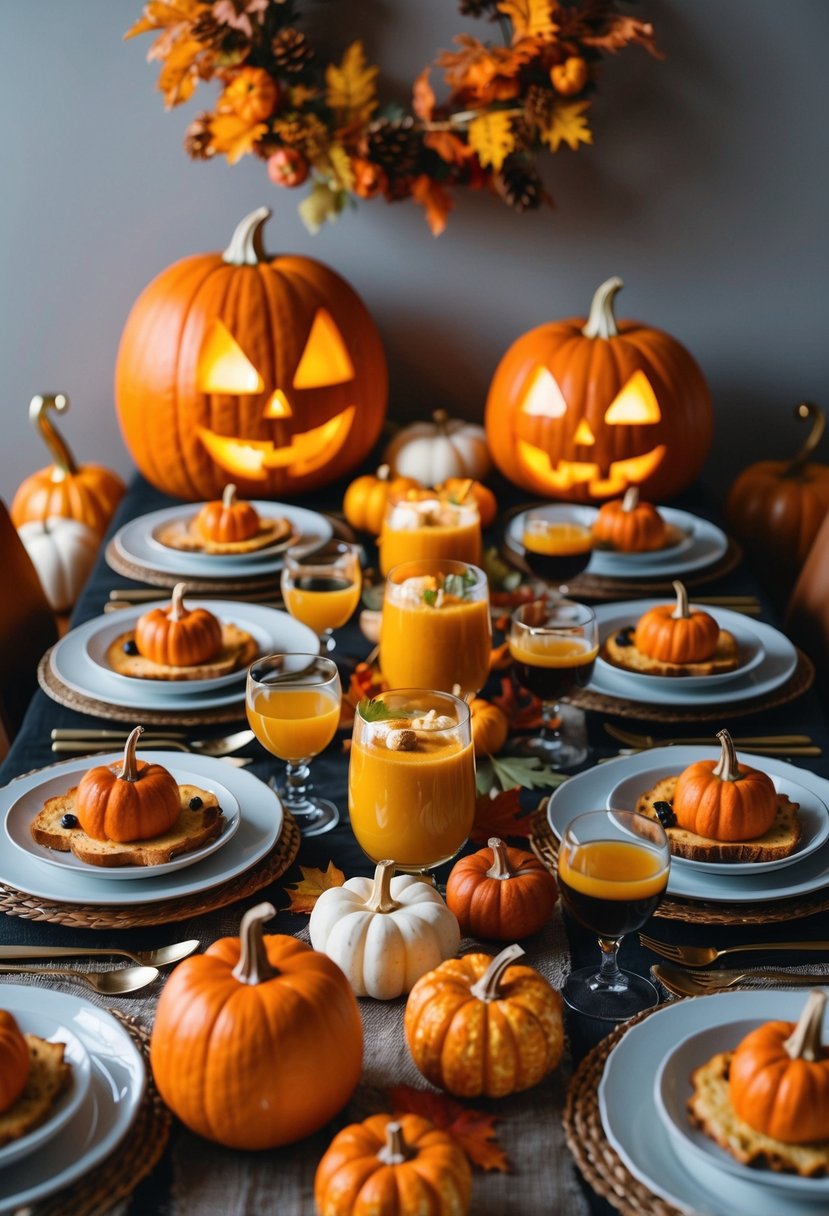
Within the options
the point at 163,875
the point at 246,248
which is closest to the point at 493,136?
the point at 246,248

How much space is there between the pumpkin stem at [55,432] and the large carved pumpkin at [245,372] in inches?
8.5

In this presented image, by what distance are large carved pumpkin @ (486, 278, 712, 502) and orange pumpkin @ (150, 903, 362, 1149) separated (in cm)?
183

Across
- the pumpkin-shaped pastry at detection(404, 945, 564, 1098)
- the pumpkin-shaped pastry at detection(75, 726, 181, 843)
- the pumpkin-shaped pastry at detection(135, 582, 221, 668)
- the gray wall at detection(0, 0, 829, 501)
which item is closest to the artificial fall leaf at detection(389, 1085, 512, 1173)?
the pumpkin-shaped pastry at detection(404, 945, 564, 1098)

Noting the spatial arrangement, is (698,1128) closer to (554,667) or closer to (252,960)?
(252,960)

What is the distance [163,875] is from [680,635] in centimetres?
87

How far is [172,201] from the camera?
299 cm

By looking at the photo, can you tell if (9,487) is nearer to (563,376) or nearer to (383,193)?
(383,193)

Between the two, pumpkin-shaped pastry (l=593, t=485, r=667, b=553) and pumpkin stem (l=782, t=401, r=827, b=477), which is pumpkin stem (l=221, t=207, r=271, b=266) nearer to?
pumpkin-shaped pastry (l=593, t=485, r=667, b=553)

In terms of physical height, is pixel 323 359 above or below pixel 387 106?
below

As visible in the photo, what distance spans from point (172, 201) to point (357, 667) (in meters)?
1.64

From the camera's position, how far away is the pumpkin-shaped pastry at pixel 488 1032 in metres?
1.00

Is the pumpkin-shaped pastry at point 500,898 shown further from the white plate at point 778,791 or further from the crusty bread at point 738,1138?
the crusty bread at point 738,1138

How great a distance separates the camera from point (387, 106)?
275 cm

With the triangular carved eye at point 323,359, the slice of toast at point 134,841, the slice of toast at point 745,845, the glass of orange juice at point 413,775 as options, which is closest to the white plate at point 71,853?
the slice of toast at point 134,841
